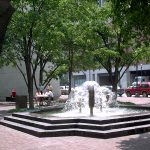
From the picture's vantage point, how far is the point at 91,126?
13.0 metres

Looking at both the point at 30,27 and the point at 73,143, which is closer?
the point at 73,143

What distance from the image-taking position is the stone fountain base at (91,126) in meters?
12.6

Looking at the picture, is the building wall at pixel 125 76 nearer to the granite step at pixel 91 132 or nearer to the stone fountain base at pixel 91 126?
the stone fountain base at pixel 91 126

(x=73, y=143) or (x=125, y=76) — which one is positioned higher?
(x=125, y=76)

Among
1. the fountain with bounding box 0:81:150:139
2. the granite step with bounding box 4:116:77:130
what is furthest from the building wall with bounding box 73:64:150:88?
the fountain with bounding box 0:81:150:139

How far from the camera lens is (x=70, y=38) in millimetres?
30391

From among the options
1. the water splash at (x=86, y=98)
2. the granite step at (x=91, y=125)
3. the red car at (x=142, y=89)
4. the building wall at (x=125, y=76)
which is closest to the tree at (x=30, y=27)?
the water splash at (x=86, y=98)

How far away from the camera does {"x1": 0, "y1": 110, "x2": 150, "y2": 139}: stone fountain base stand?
12.6 metres

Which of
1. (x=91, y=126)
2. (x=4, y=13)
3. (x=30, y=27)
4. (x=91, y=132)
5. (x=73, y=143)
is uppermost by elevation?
(x=30, y=27)

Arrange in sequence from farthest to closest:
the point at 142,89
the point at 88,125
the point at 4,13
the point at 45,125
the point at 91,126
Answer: the point at 142,89
the point at 45,125
the point at 88,125
the point at 91,126
the point at 4,13

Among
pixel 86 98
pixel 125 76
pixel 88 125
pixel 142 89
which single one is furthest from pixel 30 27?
pixel 125 76

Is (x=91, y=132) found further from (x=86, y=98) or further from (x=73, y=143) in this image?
(x=86, y=98)

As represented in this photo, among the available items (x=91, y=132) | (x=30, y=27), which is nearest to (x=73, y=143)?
(x=91, y=132)

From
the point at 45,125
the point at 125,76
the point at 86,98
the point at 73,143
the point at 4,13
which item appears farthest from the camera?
the point at 125,76
